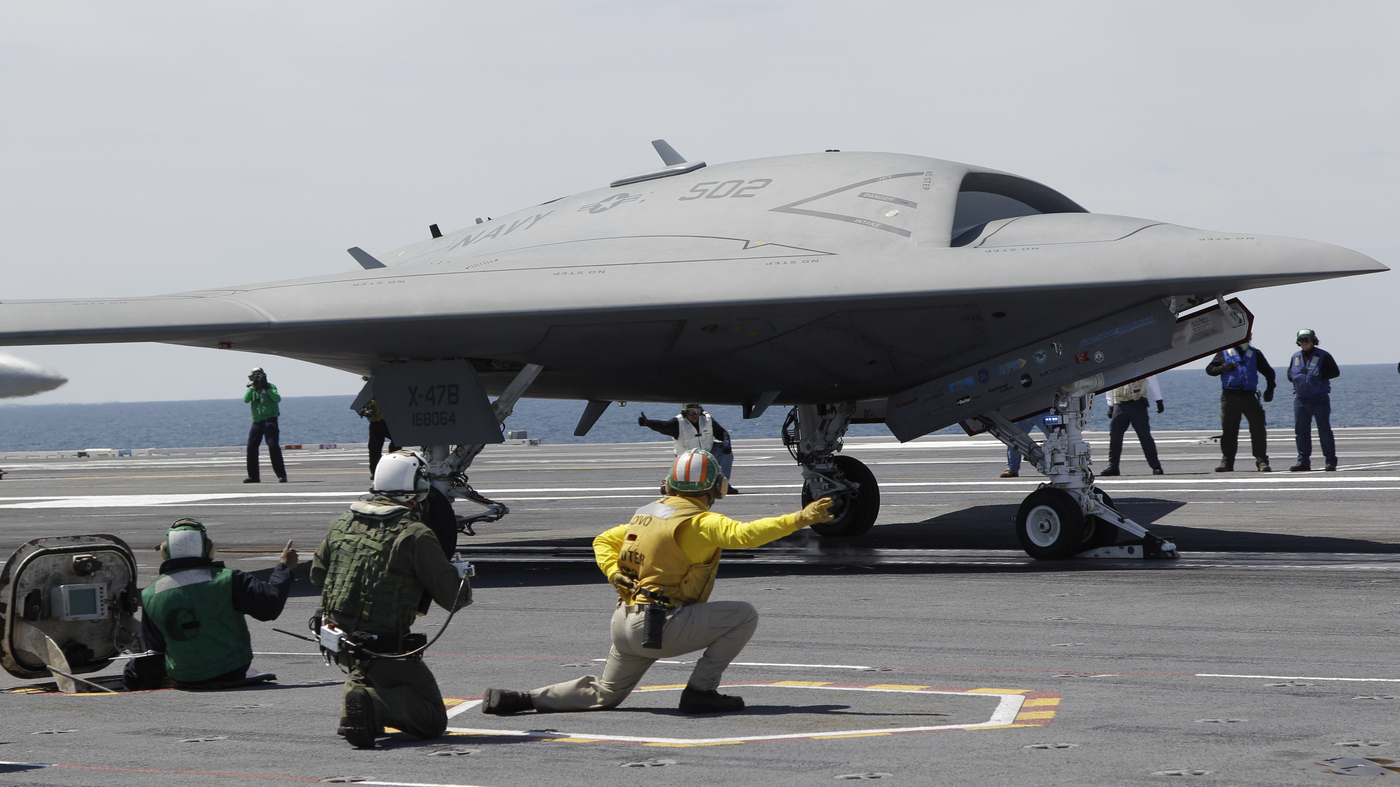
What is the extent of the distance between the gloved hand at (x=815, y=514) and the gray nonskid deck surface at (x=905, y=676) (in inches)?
40.5

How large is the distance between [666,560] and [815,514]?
0.99m

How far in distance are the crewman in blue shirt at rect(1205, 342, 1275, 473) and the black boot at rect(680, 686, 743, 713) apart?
16849 millimetres

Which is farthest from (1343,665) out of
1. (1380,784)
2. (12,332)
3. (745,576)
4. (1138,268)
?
(12,332)

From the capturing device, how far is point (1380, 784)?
5.05m

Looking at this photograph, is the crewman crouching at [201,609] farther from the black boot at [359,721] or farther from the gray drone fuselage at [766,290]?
the gray drone fuselage at [766,290]

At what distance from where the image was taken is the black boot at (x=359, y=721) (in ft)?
20.3

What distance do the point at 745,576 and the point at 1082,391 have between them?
3.64 metres

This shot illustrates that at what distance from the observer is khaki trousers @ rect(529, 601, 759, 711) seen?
6.80 metres

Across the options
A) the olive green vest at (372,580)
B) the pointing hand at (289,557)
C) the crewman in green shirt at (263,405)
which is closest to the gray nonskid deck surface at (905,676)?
the olive green vest at (372,580)

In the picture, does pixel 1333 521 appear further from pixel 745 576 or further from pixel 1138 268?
pixel 745 576

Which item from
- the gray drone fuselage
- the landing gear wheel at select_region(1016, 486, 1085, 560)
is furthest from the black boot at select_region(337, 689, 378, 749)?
the landing gear wheel at select_region(1016, 486, 1085, 560)

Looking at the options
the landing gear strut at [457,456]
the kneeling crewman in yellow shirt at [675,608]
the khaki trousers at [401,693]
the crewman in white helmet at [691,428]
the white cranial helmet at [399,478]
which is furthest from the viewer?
the crewman in white helmet at [691,428]

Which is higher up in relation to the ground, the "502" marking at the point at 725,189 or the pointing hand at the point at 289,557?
the "502" marking at the point at 725,189

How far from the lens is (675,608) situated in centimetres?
684
